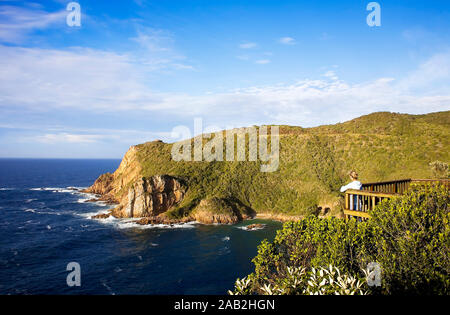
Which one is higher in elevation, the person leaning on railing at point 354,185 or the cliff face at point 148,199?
the person leaning on railing at point 354,185

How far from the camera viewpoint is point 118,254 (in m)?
46.0

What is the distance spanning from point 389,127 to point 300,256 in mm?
94711

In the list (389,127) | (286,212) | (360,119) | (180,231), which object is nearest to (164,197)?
(180,231)

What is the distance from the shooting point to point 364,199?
18094mm

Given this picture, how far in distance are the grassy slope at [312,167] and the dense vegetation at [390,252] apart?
51152 millimetres

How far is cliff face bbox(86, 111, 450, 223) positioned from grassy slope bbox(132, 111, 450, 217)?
218 mm

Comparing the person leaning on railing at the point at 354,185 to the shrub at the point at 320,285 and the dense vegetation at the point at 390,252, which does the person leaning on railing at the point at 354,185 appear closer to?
the dense vegetation at the point at 390,252

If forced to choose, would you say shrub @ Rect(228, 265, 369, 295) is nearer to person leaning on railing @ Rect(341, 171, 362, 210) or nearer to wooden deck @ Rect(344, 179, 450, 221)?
person leaning on railing @ Rect(341, 171, 362, 210)

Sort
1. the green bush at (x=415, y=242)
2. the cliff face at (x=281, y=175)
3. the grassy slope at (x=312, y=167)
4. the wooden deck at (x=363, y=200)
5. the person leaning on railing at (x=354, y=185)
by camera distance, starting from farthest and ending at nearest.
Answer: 1. the grassy slope at (x=312, y=167)
2. the cliff face at (x=281, y=175)
3. the wooden deck at (x=363, y=200)
4. the person leaning on railing at (x=354, y=185)
5. the green bush at (x=415, y=242)

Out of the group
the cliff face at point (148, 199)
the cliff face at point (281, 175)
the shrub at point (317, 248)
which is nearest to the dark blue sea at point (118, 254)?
the cliff face at point (148, 199)

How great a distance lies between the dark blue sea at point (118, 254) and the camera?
116ft

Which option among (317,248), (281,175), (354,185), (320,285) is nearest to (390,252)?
(354,185)
